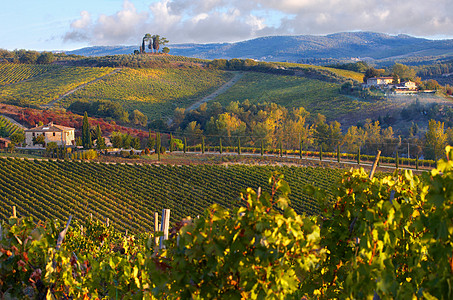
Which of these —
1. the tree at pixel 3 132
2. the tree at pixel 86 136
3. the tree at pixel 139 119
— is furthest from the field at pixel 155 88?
the tree at pixel 86 136

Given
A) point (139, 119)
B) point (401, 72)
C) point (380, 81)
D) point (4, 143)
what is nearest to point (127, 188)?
point (4, 143)

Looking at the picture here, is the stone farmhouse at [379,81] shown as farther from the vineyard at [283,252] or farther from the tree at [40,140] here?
the vineyard at [283,252]

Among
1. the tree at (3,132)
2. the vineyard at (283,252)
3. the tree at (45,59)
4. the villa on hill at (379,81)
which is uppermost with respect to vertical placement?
the tree at (45,59)

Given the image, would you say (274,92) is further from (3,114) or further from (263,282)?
(263,282)

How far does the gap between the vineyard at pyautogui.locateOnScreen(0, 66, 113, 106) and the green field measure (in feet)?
87.9

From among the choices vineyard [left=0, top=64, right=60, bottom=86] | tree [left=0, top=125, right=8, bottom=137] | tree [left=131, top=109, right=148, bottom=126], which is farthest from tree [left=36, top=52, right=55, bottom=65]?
tree [left=0, top=125, right=8, bottom=137]

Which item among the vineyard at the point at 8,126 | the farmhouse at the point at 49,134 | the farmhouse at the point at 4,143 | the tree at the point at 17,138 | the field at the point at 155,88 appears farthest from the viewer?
the field at the point at 155,88

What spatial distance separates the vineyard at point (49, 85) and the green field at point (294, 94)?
1055 inches

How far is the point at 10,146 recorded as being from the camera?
40188mm

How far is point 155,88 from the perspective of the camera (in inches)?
3452

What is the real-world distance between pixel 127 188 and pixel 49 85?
6049 centimetres

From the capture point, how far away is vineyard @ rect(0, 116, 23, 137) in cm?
5006

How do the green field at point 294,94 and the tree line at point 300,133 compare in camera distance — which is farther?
the green field at point 294,94

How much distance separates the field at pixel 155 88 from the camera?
77438 millimetres
